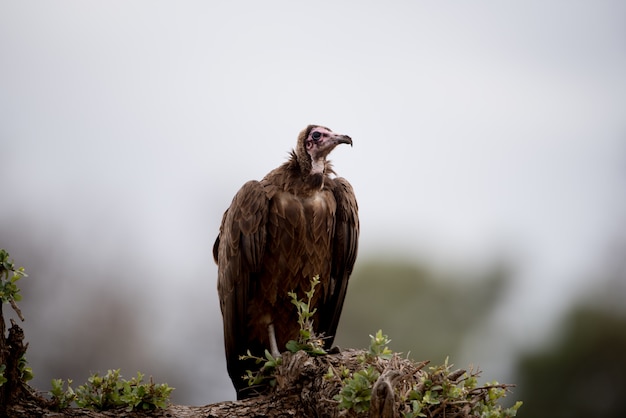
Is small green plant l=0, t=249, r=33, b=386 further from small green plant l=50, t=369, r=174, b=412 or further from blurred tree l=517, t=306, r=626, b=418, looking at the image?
blurred tree l=517, t=306, r=626, b=418

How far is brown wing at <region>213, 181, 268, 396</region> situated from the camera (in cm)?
723

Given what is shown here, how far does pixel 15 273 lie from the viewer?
Answer: 5316 mm

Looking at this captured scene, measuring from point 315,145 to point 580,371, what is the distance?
6.96 metres

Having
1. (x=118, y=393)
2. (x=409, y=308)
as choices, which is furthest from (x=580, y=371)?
(x=118, y=393)

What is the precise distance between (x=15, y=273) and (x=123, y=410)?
129 centimetres

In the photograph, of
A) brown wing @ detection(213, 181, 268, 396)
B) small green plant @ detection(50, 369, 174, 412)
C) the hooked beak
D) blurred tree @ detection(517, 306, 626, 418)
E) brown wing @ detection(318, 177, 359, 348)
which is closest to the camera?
small green plant @ detection(50, 369, 174, 412)

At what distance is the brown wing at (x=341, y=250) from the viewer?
7.64 m

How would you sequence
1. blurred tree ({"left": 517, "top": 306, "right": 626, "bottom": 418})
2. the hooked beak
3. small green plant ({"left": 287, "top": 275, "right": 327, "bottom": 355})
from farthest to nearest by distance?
blurred tree ({"left": 517, "top": 306, "right": 626, "bottom": 418}) → the hooked beak → small green plant ({"left": 287, "top": 275, "right": 327, "bottom": 355})

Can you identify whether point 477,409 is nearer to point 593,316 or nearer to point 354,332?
point 354,332

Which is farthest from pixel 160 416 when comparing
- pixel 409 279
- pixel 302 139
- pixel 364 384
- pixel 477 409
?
pixel 409 279

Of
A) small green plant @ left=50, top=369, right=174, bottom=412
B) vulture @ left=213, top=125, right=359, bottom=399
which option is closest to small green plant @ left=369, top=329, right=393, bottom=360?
small green plant @ left=50, top=369, right=174, bottom=412

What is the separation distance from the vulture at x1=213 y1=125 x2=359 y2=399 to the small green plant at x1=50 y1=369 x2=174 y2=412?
140 centimetres

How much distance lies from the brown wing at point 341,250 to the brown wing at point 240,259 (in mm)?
792

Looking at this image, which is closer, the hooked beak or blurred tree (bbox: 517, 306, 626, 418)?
the hooked beak
